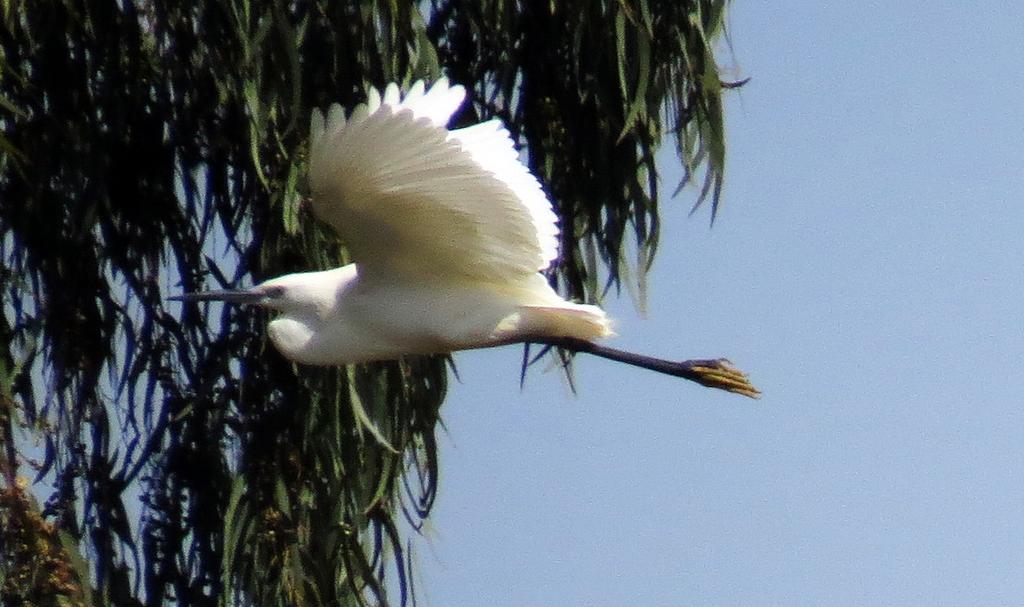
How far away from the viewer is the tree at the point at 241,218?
3074 millimetres

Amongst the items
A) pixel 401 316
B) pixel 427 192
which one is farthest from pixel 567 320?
pixel 427 192

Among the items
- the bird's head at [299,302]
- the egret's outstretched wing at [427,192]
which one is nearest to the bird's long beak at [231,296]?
the bird's head at [299,302]

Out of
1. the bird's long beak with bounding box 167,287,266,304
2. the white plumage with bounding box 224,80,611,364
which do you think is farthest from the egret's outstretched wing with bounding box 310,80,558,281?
the bird's long beak with bounding box 167,287,266,304

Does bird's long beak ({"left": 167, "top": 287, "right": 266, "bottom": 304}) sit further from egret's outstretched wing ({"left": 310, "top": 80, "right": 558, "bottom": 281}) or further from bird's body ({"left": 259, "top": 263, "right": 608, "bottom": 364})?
egret's outstretched wing ({"left": 310, "top": 80, "right": 558, "bottom": 281})

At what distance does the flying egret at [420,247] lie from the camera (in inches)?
103

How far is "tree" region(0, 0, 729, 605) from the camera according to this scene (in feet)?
10.1

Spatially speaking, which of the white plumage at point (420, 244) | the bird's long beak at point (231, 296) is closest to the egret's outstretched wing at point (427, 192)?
the white plumage at point (420, 244)

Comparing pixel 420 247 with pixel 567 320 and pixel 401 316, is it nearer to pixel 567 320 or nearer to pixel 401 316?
pixel 401 316

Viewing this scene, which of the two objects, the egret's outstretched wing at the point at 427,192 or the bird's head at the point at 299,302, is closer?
the egret's outstretched wing at the point at 427,192

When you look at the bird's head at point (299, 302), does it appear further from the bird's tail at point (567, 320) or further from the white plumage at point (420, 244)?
the bird's tail at point (567, 320)

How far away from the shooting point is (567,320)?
2975 millimetres

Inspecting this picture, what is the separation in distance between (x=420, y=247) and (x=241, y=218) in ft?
1.34

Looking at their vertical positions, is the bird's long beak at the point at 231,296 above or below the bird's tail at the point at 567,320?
above

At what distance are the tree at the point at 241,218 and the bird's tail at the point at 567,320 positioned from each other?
267 mm
